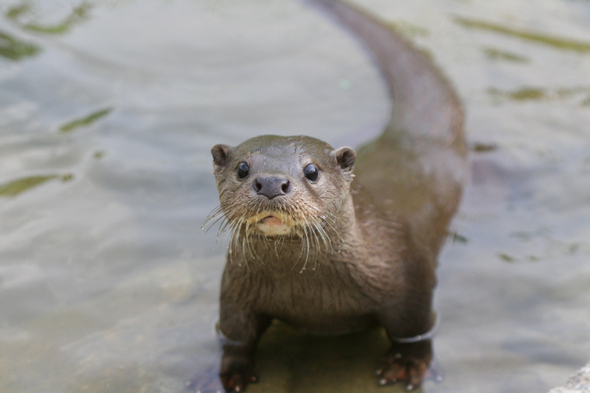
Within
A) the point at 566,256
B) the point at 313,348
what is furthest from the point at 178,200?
the point at 566,256

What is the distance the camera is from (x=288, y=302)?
8.70 ft

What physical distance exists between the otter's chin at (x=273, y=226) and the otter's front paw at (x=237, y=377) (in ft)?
2.48

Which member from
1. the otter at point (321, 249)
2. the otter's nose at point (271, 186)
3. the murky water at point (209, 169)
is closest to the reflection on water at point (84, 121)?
the murky water at point (209, 169)

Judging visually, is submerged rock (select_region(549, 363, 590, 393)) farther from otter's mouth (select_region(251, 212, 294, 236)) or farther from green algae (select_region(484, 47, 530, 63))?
green algae (select_region(484, 47, 530, 63))

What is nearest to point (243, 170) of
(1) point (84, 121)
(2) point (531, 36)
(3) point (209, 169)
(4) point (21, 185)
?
(3) point (209, 169)

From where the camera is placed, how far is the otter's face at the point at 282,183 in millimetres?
2223

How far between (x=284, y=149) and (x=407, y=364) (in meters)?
1.04

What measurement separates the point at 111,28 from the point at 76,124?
1378 millimetres

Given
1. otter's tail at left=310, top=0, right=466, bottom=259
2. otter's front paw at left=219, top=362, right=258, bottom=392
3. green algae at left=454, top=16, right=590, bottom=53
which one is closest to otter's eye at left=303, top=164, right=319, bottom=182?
otter's tail at left=310, top=0, right=466, bottom=259

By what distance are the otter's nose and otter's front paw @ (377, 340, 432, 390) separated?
3.23 feet

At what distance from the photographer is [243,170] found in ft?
7.85

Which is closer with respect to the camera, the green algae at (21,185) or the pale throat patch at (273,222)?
the pale throat patch at (273,222)

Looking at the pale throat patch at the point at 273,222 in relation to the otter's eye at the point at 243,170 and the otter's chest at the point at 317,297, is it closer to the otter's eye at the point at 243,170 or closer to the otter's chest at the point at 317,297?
the otter's eye at the point at 243,170

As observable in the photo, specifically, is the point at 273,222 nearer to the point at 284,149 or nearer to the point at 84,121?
the point at 284,149
